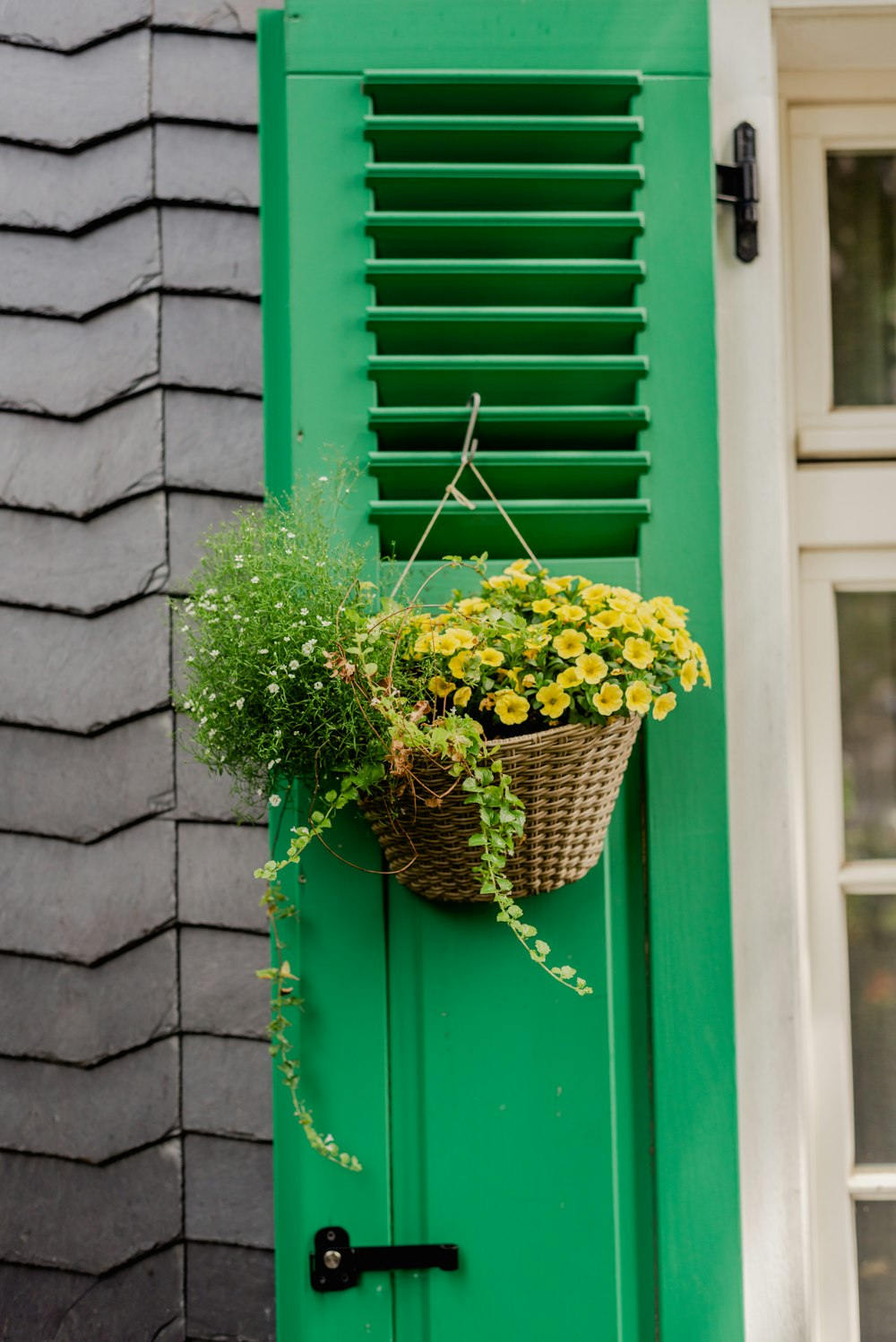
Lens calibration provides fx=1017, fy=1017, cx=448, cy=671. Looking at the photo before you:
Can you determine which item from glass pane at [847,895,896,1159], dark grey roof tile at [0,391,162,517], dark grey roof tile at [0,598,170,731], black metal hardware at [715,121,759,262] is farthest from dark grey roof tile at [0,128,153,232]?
glass pane at [847,895,896,1159]

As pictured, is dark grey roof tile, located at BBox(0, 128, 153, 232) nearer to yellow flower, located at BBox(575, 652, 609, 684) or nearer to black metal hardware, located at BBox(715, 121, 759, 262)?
black metal hardware, located at BBox(715, 121, 759, 262)

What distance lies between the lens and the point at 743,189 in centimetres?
138

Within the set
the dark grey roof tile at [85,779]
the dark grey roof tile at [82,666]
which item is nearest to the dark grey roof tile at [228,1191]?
the dark grey roof tile at [85,779]

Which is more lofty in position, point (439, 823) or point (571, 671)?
point (571, 671)

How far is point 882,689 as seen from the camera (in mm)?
1572

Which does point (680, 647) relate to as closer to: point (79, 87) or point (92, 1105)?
point (92, 1105)

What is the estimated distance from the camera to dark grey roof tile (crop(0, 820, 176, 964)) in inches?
65.4

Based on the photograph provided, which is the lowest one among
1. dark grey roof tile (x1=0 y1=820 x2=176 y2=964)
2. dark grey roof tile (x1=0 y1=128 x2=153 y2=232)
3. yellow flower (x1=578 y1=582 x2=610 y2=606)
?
dark grey roof tile (x1=0 y1=820 x2=176 y2=964)

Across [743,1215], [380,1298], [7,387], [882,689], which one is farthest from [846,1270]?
[7,387]

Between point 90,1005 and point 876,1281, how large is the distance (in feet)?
4.17

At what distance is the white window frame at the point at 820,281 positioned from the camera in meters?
1.55

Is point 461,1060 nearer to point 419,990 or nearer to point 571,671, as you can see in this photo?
point 419,990

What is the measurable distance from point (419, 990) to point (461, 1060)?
10 cm

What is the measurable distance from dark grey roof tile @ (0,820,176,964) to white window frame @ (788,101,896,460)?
1.22 meters
